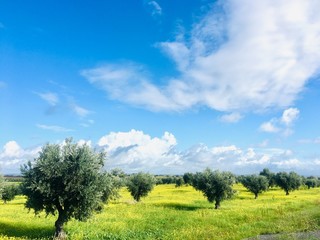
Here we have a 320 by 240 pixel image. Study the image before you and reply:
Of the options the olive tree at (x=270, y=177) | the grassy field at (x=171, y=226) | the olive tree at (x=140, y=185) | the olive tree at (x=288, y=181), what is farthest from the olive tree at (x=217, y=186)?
the olive tree at (x=270, y=177)

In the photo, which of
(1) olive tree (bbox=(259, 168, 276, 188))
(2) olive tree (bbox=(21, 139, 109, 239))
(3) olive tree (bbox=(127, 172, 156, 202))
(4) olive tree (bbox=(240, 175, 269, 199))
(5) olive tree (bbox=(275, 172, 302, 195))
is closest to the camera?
(2) olive tree (bbox=(21, 139, 109, 239))

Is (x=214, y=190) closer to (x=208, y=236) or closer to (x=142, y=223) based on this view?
(x=142, y=223)

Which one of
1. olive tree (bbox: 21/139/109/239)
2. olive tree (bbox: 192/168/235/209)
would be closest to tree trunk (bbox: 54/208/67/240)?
olive tree (bbox: 21/139/109/239)

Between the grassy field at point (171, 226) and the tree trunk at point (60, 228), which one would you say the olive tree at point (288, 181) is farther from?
the tree trunk at point (60, 228)

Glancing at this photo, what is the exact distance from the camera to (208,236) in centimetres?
3591

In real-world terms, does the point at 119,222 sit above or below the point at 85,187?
below

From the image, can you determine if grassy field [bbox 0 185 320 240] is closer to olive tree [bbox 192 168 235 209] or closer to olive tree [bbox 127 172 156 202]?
olive tree [bbox 192 168 235 209]

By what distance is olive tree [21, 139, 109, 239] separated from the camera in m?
31.7

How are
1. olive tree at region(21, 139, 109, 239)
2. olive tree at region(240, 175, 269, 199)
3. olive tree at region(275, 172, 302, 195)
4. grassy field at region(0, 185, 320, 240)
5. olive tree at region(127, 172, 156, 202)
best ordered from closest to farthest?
olive tree at region(21, 139, 109, 239)
grassy field at region(0, 185, 320, 240)
olive tree at region(127, 172, 156, 202)
olive tree at region(240, 175, 269, 199)
olive tree at region(275, 172, 302, 195)

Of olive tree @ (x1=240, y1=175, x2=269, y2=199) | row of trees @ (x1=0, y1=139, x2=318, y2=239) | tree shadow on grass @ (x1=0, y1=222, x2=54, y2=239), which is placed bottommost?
tree shadow on grass @ (x1=0, y1=222, x2=54, y2=239)

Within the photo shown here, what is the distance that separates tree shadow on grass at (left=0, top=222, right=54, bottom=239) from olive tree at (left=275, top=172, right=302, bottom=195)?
102m

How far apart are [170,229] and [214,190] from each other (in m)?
27.0

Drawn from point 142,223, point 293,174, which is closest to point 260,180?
point 293,174

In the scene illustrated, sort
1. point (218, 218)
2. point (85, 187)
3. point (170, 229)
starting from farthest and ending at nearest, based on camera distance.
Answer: point (218, 218) → point (170, 229) → point (85, 187)
